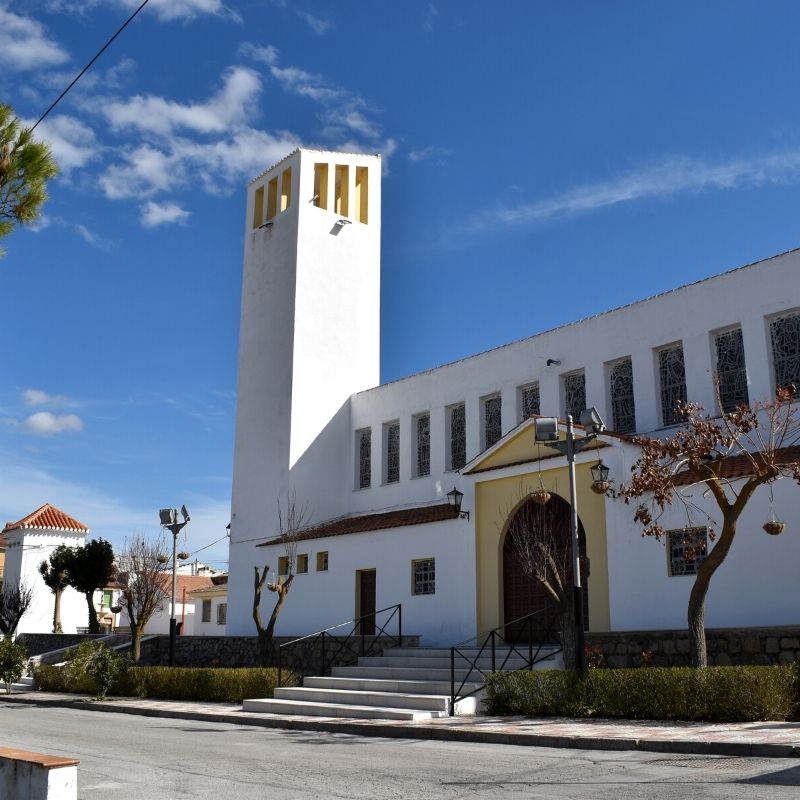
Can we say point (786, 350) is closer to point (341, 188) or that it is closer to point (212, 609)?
point (341, 188)

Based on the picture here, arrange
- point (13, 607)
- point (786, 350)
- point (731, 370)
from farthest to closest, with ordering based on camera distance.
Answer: point (13, 607), point (731, 370), point (786, 350)

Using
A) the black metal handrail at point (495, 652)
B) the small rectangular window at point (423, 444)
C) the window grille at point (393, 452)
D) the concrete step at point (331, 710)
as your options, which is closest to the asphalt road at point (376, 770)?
the concrete step at point (331, 710)

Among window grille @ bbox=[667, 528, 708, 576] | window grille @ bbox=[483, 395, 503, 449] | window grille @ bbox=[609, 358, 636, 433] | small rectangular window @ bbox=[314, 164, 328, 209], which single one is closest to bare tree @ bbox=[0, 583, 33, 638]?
small rectangular window @ bbox=[314, 164, 328, 209]

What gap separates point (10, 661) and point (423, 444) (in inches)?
506

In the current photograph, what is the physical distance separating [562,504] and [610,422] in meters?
2.86

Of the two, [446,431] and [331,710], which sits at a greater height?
[446,431]

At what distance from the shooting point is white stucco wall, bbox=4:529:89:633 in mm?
40125

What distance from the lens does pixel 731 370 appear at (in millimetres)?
20719

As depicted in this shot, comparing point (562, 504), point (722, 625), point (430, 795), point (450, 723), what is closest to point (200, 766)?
point (430, 795)

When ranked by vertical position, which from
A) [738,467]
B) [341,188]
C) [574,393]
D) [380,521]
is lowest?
[380,521]

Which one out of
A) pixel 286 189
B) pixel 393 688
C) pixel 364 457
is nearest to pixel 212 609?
pixel 364 457

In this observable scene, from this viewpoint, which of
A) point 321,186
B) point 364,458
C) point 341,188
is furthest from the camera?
point 341,188

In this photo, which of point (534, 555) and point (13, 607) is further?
point (13, 607)

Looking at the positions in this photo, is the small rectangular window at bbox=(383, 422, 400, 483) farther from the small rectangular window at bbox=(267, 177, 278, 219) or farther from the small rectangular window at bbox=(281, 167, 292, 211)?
the small rectangular window at bbox=(267, 177, 278, 219)
